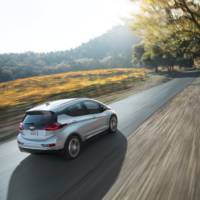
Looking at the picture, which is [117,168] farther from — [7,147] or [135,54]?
[135,54]

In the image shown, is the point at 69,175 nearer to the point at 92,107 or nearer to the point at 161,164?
the point at 161,164

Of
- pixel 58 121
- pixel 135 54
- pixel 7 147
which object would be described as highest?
pixel 135 54

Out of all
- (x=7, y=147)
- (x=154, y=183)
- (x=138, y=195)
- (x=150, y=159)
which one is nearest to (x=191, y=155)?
(x=150, y=159)

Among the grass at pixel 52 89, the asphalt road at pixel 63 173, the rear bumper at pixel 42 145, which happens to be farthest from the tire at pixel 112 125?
the grass at pixel 52 89

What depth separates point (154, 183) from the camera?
192 inches

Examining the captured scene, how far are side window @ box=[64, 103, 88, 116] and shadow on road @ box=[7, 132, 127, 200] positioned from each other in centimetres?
121

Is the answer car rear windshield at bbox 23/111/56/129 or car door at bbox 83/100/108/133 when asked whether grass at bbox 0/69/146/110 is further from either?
car rear windshield at bbox 23/111/56/129

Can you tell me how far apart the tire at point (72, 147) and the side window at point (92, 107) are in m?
1.27

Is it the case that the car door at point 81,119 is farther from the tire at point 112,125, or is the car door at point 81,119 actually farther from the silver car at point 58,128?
the tire at point 112,125

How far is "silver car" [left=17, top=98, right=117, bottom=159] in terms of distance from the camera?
6.36 meters

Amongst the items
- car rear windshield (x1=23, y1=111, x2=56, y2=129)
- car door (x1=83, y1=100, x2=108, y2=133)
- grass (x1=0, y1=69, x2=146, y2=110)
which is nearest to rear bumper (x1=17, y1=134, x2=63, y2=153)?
car rear windshield (x1=23, y1=111, x2=56, y2=129)

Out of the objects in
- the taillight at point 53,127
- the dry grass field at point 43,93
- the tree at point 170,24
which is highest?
the tree at point 170,24

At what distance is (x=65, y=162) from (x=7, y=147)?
307 cm

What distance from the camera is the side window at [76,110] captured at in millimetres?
6945
